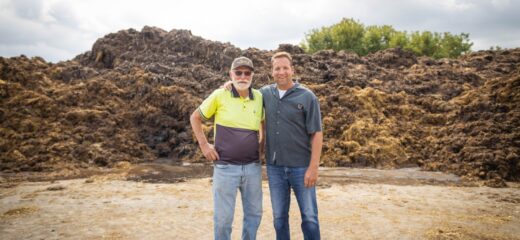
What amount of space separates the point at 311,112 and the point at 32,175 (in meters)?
9.81

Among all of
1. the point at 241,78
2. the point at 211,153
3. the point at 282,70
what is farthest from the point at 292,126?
the point at 211,153

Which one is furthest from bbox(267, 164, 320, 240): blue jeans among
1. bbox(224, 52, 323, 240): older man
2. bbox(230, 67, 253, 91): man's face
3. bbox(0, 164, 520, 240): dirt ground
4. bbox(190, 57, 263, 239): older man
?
bbox(0, 164, 520, 240): dirt ground

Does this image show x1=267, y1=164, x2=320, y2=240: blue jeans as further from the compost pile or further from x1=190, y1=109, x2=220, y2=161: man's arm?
the compost pile

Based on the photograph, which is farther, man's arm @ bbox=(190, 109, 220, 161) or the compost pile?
the compost pile

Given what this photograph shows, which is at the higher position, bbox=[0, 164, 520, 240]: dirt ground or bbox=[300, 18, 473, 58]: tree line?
bbox=[300, 18, 473, 58]: tree line

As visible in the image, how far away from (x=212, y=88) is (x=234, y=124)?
48.2 feet

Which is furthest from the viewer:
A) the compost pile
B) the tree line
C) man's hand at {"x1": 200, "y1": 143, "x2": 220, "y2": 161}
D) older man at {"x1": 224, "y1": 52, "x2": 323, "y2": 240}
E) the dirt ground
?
the tree line

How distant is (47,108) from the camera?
14656mm

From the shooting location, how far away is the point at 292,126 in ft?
12.1

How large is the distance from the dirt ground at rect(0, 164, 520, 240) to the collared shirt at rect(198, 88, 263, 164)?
198 centimetres

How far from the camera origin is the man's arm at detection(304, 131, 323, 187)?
3566 millimetres

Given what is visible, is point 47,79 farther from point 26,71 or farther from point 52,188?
point 52,188

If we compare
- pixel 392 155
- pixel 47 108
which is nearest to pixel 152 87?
pixel 47 108

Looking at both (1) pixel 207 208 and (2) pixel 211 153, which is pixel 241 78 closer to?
(2) pixel 211 153
